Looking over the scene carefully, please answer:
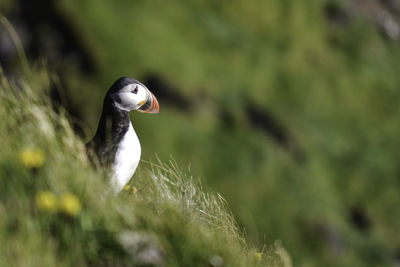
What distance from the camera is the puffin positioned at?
5.69m

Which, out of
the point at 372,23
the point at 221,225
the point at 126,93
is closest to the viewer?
the point at 221,225

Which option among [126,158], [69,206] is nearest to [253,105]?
[126,158]

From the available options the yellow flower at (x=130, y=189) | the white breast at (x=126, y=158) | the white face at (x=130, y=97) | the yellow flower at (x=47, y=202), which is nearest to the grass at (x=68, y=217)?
the yellow flower at (x=47, y=202)

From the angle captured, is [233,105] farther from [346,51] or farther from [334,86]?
[346,51]

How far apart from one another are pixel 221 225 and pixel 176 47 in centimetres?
2900

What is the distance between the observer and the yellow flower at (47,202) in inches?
133

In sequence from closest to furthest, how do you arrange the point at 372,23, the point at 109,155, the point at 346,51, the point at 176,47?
the point at 109,155, the point at 176,47, the point at 346,51, the point at 372,23

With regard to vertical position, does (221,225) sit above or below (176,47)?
above

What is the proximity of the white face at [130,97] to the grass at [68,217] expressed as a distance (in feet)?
5.91

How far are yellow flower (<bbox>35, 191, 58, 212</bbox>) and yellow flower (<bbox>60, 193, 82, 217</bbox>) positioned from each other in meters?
0.04

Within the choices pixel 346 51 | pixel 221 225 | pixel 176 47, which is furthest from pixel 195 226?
pixel 346 51

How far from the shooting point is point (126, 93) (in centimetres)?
616

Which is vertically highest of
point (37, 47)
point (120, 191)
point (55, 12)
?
point (120, 191)

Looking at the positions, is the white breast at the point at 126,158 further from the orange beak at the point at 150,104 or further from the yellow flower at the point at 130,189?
the orange beak at the point at 150,104
